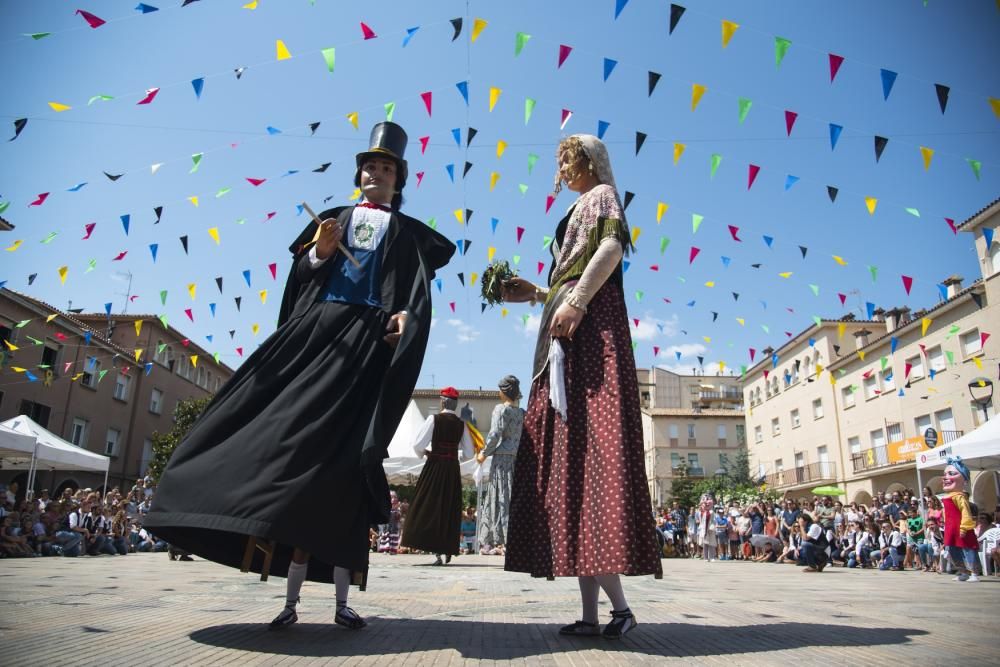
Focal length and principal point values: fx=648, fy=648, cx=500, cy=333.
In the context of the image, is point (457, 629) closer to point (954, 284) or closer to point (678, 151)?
point (678, 151)

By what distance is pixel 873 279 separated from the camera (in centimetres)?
1242

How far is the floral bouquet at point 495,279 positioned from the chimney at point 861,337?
39.6 meters

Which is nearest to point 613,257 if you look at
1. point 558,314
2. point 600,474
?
point 558,314

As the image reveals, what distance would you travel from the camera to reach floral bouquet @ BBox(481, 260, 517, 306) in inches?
144

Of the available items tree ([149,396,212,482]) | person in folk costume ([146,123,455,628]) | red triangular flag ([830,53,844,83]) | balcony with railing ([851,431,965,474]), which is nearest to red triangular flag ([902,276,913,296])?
red triangular flag ([830,53,844,83])

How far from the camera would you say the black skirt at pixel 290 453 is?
2488 mm

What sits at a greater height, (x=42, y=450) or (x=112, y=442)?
(x=112, y=442)

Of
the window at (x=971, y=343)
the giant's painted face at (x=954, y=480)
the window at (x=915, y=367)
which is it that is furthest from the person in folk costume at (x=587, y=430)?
the window at (x=915, y=367)

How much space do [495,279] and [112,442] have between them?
37.9 m

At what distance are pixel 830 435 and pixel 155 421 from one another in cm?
4063

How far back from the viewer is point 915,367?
32.3 m

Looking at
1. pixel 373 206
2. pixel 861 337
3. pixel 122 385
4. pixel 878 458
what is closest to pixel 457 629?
pixel 373 206

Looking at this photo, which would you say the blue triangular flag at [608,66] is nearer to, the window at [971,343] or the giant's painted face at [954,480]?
the giant's painted face at [954,480]

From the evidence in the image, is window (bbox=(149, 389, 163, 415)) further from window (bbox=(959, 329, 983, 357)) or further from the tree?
window (bbox=(959, 329, 983, 357))
